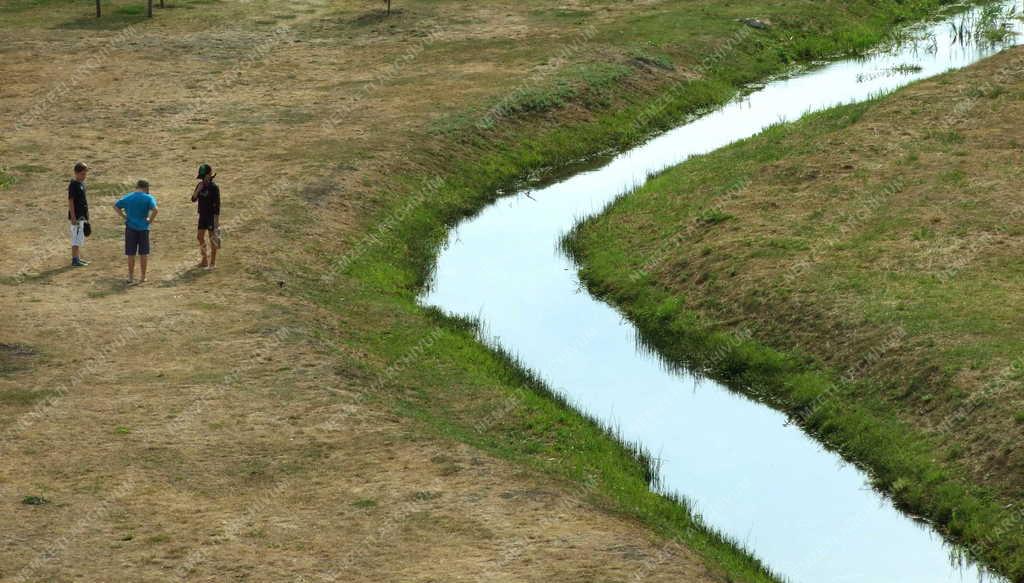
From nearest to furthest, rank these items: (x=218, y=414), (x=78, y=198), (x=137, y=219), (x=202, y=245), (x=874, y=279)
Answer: (x=218, y=414)
(x=874, y=279)
(x=137, y=219)
(x=78, y=198)
(x=202, y=245)

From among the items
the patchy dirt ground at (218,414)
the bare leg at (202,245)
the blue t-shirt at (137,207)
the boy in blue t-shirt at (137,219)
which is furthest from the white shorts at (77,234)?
the bare leg at (202,245)

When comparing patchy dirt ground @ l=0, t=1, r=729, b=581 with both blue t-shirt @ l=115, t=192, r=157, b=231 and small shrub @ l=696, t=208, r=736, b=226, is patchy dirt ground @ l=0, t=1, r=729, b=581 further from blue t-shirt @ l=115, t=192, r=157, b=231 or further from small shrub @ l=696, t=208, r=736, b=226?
small shrub @ l=696, t=208, r=736, b=226

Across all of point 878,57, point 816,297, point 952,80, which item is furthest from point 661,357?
point 878,57

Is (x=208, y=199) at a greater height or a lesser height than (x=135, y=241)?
greater

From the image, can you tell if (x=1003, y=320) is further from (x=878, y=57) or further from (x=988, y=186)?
(x=878, y=57)

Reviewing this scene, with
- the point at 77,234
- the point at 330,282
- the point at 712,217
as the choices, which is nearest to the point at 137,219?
the point at 77,234

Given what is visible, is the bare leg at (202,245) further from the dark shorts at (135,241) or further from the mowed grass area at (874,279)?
the mowed grass area at (874,279)

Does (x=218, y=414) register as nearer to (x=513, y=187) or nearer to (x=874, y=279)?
(x=874, y=279)

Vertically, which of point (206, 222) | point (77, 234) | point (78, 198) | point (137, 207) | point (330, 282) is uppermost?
point (137, 207)
